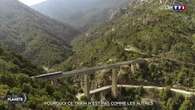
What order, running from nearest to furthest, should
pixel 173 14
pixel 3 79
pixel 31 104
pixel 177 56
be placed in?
pixel 31 104, pixel 3 79, pixel 177 56, pixel 173 14

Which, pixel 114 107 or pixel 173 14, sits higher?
pixel 173 14

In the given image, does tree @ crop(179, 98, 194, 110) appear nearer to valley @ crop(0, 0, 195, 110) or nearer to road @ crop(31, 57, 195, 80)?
valley @ crop(0, 0, 195, 110)

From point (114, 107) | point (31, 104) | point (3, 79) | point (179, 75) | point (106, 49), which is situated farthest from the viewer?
point (106, 49)

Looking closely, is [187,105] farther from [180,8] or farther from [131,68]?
[180,8]

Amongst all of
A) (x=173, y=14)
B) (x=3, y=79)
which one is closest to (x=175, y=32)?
(x=173, y=14)

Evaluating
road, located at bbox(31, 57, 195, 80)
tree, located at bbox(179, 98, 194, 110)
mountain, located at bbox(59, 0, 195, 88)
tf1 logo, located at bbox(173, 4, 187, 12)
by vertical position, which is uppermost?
tf1 logo, located at bbox(173, 4, 187, 12)

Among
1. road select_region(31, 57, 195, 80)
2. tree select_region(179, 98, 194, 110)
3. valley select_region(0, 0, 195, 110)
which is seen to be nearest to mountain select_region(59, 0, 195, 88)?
valley select_region(0, 0, 195, 110)

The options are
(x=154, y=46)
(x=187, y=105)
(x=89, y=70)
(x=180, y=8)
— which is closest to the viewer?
(x=187, y=105)

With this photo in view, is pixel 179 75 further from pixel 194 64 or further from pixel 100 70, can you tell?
pixel 100 70

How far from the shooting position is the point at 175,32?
127 metres

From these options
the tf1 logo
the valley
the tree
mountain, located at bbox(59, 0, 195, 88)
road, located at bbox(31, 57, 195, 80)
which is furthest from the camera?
the tf1 logo

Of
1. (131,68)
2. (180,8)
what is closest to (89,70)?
(131,68)

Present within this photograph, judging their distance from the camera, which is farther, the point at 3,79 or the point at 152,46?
the point at 152,46

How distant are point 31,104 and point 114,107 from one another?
134 ft
